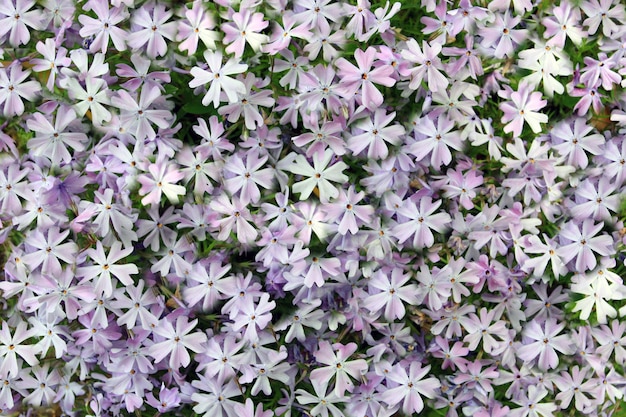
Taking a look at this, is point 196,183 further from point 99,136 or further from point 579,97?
point 579,97

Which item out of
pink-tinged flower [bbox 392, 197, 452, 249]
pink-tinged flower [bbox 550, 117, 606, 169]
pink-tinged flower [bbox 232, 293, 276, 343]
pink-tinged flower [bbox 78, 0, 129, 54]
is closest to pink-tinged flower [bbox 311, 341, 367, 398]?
pink-tinged flower [bbox 232, 293, 276, 343]

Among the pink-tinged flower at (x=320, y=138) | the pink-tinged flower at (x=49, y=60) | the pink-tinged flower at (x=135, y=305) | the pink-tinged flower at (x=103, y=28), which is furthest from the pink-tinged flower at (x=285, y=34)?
the pink-tinged flower at (x=135, y=305)

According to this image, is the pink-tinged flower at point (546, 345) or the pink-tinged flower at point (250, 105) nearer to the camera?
the pink-tinged flower at point (250, 105)

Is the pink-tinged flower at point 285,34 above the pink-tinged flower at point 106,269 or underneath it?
above

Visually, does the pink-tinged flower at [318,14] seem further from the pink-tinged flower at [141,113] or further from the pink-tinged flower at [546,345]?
the pink-tinged flower at [546,345]

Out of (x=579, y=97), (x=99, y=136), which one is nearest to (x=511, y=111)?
(x=579, y=97)

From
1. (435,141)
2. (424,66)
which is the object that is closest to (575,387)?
(435,141)

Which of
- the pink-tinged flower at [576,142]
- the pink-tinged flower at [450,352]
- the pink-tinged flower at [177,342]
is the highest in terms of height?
the pink-tinged flower at [576,142]

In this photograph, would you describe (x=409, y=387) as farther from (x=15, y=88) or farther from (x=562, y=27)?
(x=15, y=88)
